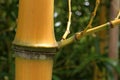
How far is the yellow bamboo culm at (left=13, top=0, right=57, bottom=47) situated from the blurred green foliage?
0.32 metres

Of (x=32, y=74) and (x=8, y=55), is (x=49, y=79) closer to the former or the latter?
(x=32, y=74)

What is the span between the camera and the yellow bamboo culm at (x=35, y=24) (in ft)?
1.87

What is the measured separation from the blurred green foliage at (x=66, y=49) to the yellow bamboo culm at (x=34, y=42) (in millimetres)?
322

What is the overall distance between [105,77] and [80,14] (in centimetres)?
30

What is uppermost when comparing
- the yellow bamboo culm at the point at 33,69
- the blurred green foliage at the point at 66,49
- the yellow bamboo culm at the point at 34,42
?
the yellow bamboo culm at the point at 34,42

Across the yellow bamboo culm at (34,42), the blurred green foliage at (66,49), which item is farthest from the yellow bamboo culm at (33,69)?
the blurred green foliage at (66,49)

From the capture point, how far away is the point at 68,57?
1.32 m

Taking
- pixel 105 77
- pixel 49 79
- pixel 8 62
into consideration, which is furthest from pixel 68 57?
pixel 49 79

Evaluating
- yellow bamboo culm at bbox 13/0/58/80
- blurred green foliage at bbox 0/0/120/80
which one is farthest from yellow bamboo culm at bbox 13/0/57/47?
blurred green foliage at bbox 0/0/120/80

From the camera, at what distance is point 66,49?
134 cm

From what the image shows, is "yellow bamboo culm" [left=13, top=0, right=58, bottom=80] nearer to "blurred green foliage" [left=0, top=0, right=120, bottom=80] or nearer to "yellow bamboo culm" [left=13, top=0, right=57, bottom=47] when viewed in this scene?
"yellow bamboo culm" [left=13, top=0, right=57, bottom=47]

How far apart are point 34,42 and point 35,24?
0.03 meters

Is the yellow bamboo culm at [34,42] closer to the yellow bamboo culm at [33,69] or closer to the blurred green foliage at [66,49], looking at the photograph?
the yellow bamboo culm at [33,69]

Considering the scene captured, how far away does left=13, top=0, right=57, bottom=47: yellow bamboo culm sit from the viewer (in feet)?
1.87
